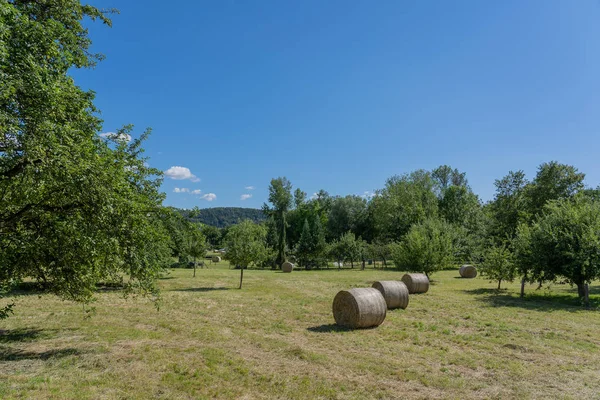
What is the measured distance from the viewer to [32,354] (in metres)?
8.99

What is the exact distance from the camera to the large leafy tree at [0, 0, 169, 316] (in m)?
5.77

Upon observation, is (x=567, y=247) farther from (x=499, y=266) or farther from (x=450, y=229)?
(x=450, y=229)

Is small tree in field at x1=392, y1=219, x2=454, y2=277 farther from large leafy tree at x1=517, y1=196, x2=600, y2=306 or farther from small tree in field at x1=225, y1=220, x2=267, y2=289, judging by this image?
small tree in field at x1=225, y1=220, x2=267, y2=289

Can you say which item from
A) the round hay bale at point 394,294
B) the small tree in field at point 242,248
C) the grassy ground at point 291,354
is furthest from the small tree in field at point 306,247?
the grassy ground at point 291,354

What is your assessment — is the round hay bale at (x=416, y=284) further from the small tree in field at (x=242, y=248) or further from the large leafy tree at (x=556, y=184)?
the large leafy tree at (x=556, y=184)

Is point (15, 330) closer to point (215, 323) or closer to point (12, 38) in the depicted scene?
point (215, 323)

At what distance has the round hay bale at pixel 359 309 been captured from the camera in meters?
12.0

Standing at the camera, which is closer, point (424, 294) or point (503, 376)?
point (503, 376)

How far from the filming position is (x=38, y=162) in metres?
6.05

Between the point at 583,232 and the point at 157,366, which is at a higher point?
the point at 583,232

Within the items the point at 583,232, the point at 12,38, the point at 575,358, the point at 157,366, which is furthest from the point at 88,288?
the point at 583,232

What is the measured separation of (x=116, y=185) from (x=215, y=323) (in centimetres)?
756

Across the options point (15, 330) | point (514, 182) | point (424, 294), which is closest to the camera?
point (15, 330)

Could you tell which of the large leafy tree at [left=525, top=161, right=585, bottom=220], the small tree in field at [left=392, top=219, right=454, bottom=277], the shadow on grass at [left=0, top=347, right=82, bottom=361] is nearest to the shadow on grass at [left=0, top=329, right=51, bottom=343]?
the shadow on grass at [left=0, top=347, right=82, bottom=361]
